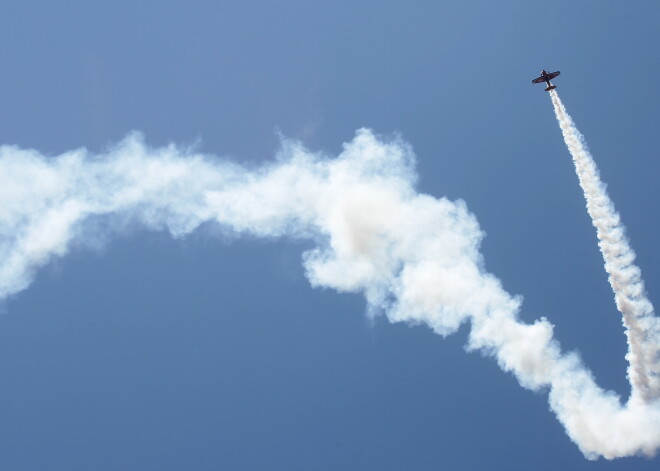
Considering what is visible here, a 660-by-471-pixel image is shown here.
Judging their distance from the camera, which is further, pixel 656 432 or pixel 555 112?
pixel 555 112

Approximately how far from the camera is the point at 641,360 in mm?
50562

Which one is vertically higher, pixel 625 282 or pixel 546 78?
pixel 546 78

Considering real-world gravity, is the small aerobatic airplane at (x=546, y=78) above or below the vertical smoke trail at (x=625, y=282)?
above

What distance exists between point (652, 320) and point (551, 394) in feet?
33.1

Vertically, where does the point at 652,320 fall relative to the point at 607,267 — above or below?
below

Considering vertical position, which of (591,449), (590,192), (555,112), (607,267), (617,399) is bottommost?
(591,449)

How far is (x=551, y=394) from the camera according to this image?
5144cm

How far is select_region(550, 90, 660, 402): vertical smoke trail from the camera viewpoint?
50.4 m

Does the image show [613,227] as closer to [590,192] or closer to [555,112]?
[590,192]

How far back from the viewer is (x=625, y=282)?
168 feet

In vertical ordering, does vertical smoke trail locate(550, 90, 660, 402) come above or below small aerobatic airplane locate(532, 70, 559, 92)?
below

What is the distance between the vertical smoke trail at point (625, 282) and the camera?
165 feet

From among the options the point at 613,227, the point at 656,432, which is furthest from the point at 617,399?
the point at 613,227

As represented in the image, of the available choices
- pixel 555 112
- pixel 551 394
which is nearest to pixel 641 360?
pixel 551 394
